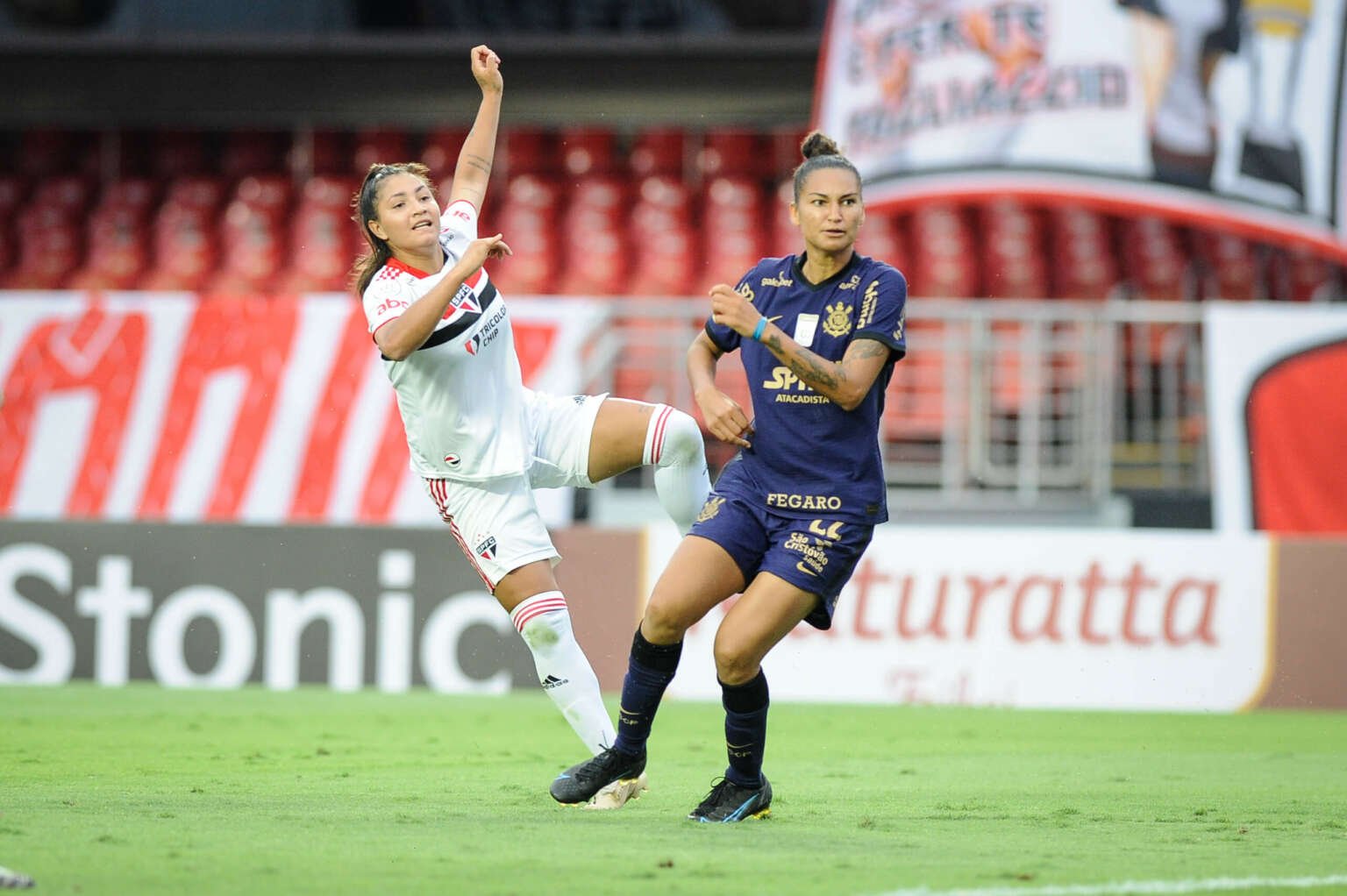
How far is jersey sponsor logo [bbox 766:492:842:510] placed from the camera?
5570 millimetres

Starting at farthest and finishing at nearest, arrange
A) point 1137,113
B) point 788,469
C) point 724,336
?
point 1137,113 < point 724,336 < point 788,469

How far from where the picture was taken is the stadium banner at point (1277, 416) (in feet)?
38.9

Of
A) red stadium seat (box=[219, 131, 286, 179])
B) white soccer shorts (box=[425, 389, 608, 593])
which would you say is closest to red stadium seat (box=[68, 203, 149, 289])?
red stadium seat (box=[219, 131, 286, 179])

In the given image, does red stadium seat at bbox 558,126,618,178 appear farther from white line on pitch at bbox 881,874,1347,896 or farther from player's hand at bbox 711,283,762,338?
white line on pitch at bbox 881,874,1347,896

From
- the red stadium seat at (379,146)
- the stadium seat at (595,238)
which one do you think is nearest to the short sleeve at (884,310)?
the stadium seat at (595,238)

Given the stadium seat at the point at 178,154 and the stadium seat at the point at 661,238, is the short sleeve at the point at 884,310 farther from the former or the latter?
the stadium seat at the point at 178,154

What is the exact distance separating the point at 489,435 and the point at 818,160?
1507 millimetres

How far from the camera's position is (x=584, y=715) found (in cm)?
621

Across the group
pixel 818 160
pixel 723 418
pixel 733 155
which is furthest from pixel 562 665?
pixel 733 155

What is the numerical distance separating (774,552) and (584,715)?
41.7 inches

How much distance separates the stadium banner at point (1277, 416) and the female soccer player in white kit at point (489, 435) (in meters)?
6.59

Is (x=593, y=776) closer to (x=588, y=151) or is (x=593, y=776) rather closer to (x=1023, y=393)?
(x=1023, y=393)

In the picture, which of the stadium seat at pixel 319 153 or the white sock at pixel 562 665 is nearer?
the white sock at pixel 562 665

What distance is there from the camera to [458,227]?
6.54 meters
